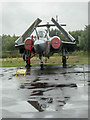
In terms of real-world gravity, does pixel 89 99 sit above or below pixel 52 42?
below

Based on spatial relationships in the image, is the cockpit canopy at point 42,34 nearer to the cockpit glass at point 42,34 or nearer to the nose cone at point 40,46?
the cockpit glass at point 42,34

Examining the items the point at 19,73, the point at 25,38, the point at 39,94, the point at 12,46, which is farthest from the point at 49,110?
the point at 12,46

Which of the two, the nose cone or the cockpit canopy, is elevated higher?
the cockpit canopy

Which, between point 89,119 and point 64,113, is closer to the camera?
point 89,119

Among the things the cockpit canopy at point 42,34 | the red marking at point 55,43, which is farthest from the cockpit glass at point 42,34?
the red marking at point 55,43

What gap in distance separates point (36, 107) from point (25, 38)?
48.4 feet

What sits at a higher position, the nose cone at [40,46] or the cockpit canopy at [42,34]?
the cockpit canopy at [42,34]

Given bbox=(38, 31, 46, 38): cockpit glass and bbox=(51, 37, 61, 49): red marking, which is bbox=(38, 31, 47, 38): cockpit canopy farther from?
bbox=(51, 37, 61, 49): red marking

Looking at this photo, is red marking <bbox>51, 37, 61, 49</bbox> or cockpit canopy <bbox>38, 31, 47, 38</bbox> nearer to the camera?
cockpit canopy <bbox>38, 31, 47, 38</bbox>

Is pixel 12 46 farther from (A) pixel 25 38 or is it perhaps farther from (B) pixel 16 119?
(B) pixel 16 119

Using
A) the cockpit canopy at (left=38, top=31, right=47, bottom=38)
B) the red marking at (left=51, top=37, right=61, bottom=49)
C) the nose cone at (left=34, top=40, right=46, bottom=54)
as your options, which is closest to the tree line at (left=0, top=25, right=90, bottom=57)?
the red marking at (left=51, top=37, right=61, bottom=49)

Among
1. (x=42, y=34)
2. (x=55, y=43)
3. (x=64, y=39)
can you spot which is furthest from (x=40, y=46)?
(x=64, y=39)

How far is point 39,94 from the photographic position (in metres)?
7.27

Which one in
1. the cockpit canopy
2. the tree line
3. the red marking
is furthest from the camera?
the red marking
